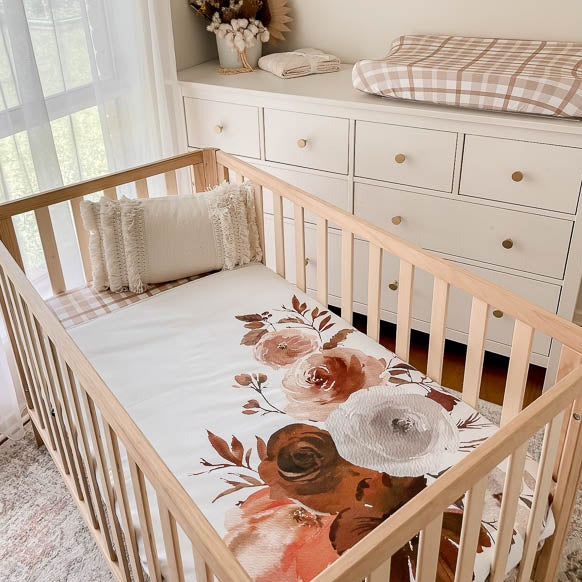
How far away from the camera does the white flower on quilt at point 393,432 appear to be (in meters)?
1.41

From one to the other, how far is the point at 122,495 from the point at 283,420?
413 mm

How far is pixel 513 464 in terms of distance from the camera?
106 centimetres

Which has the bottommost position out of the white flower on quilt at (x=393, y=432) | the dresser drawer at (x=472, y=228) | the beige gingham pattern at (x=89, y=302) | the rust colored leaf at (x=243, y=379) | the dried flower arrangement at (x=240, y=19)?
the rust colored leaf at (x=243, y=379)

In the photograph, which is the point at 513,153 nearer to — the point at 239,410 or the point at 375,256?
the point at 375,256

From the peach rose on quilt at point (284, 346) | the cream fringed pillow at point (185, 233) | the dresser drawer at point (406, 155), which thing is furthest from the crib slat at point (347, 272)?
the dresser drawer at point (406, 155)

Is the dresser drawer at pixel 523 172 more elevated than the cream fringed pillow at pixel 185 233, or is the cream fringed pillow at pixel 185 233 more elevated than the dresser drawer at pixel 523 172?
the dresser drawer at pixel 523 172

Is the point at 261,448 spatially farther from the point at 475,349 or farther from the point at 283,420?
the point at 475,349

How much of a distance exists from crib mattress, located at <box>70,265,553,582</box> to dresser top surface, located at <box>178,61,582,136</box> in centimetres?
65

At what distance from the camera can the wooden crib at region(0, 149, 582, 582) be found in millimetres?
917

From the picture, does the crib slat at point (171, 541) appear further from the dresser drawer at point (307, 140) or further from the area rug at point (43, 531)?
the dresser drawer at point (307, 140)

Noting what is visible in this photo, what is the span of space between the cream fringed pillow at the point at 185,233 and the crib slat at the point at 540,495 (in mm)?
1149

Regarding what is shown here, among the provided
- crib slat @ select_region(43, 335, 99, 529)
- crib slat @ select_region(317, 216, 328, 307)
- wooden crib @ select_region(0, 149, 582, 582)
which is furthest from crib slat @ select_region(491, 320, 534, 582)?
crib slat @ select_region(43, 335, 99, 529)

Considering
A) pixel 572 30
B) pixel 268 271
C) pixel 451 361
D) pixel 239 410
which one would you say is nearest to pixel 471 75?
pixel 572 30

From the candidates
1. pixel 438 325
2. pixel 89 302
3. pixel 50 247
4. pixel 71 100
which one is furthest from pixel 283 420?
pixel 71 100
